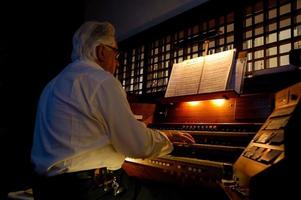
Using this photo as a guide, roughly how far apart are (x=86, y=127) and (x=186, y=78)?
5.05 feet

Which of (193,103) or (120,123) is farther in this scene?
(193,103)

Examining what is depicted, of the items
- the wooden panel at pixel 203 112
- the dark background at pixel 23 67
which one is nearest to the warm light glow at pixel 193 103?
the wooden panel at pixel 203 112

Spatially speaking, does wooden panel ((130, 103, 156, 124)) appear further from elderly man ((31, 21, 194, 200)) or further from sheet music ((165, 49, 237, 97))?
elderly man ((31, 21, 194, 200))

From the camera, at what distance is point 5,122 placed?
3.97m

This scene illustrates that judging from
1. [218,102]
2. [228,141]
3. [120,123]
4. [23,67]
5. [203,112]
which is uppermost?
[23,67]

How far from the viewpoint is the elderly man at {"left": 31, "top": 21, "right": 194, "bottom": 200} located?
1612 mm

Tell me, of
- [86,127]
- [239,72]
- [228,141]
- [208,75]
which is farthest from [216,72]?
[86,127]

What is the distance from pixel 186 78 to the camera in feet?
9.50

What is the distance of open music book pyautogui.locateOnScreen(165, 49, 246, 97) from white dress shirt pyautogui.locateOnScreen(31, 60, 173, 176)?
1.12m

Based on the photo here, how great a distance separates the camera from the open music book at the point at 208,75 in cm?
251

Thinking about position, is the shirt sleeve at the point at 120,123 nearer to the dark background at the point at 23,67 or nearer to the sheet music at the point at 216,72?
the sheet music at the point at 216,72

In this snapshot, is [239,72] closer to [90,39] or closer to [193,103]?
[193,103]

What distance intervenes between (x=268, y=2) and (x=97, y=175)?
2.63 meters

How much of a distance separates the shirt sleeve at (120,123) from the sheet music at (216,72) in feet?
3.60
